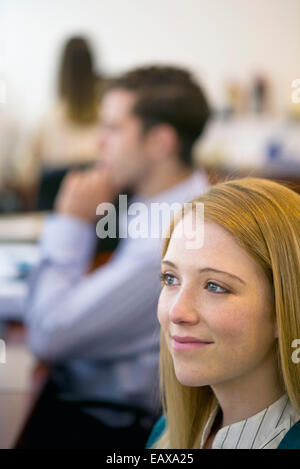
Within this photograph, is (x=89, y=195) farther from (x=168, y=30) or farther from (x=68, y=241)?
(x=168, y=30)

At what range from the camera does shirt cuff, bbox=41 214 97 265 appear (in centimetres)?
140

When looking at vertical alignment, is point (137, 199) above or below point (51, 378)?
above

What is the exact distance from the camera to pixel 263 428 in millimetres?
664

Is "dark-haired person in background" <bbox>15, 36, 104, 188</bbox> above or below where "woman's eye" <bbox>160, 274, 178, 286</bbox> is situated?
above

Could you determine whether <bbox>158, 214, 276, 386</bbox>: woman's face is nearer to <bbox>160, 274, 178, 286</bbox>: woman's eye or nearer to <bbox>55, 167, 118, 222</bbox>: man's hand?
<bbox>160, 274, 178, 286</bbox>: woman's eye

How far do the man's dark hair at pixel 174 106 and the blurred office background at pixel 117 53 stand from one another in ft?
0.12

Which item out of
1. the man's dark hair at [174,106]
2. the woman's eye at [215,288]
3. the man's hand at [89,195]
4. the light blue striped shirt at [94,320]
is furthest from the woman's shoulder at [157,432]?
the man's hand at [89,195]

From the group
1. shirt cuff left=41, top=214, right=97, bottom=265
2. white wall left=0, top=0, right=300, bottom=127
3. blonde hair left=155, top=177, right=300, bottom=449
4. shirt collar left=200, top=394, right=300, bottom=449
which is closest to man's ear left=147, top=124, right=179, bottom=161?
white wall left=0, top=0, right=300, bottom=127

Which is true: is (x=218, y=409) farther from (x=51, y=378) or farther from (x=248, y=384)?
(x=51, y=378)

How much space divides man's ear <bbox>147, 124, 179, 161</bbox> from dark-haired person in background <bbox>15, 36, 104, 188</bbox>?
0.34m

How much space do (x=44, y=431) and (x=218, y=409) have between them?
1.49 feet

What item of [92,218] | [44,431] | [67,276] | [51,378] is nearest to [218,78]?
[92,218]

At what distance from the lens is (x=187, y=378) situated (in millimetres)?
653

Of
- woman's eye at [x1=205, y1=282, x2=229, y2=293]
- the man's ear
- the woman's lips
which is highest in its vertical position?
the man's ear
